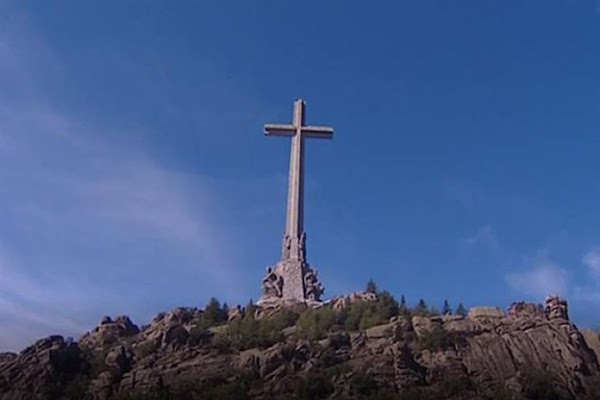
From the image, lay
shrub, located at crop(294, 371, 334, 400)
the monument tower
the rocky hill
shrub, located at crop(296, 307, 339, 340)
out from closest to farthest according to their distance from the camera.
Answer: shrub, located at crop(294, 371, 334, 400) → the rocky hill → shrub, located at crop(296, 307, 339, 340) → the monument tower

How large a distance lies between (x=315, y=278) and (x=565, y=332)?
629 inches

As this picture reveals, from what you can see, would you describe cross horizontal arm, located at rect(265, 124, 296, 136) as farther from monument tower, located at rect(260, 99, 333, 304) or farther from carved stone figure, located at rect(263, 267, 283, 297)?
carved stone figure, located at rect(263, 267, 283, 297)

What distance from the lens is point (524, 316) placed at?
44250 millimetres

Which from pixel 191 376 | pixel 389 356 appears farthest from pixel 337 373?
pixel 191 376

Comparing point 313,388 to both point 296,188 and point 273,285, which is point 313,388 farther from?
point 296,188

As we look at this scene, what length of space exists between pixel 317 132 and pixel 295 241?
7.80 m

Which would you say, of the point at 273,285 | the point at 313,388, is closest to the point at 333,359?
the point at 313,388

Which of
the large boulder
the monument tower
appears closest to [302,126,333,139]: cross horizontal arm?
the monument tower

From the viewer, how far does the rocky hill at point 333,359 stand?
37.8 m

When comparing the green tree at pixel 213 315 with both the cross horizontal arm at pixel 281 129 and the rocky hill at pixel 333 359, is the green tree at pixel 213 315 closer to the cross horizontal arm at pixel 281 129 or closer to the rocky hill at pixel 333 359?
the rocky hill at pixel 333 359

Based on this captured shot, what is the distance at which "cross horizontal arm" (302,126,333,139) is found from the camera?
5619 cm

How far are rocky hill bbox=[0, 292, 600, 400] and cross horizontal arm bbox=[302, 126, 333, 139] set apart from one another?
14038 millimetres

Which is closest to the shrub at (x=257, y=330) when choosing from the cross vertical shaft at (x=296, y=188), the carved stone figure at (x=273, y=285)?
the carved stone figure at (x=273, y=285)

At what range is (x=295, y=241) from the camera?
53.3m
